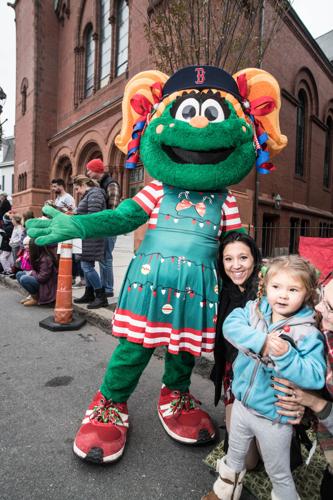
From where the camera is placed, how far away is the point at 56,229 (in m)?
1.55

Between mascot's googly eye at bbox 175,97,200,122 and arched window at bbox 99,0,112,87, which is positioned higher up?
arched window at bbox 99,0,112,87

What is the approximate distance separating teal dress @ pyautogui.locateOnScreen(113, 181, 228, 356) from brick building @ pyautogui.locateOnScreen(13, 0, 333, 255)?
23.2 ft

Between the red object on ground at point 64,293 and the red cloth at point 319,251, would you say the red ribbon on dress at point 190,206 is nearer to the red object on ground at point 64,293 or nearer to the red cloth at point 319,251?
the red object on ground at point 64,293

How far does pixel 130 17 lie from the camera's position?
957cm

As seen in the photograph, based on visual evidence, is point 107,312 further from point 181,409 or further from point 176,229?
point 176,229

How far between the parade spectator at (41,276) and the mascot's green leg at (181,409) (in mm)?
2914

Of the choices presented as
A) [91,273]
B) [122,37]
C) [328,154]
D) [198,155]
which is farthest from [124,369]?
[328,154]

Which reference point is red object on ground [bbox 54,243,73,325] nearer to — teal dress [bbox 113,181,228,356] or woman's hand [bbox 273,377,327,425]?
teal dress [bbox 113,181,228,356]

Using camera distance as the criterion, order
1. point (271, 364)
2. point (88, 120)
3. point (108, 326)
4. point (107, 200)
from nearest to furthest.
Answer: point (271, 364) < point (108, 326) < point (107, 200) < point (88, 120)

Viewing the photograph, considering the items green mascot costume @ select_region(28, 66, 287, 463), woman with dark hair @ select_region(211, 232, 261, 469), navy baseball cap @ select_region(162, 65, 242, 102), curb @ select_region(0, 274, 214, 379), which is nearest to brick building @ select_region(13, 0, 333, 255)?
curb @ select_region(0, 274, 214, 379)

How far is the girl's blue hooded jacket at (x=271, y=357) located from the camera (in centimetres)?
109

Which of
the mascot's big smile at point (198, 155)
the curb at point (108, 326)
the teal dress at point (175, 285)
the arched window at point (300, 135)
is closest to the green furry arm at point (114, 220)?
the teal dress at point (175, 285)

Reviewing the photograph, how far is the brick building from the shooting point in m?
10.2

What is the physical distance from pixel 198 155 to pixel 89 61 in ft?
45.2
